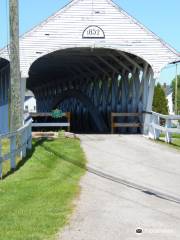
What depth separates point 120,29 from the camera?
22078 millimetres

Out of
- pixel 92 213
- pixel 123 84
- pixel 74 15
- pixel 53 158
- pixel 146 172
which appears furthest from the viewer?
pixel 123 84

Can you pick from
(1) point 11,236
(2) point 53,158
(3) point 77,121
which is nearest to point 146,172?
(2) point 53,158

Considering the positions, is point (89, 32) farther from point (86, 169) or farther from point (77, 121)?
point (77, 121)

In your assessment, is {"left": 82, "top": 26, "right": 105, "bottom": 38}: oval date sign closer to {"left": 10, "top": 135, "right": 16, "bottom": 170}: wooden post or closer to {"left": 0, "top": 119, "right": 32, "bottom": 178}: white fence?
{"left": 0, "top": 119, "right": 32, "bottom": 178}: white fence

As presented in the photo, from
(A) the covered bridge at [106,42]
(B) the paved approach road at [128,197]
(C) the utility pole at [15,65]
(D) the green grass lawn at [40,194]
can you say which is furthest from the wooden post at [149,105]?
(C) the utility pole at [15,65]

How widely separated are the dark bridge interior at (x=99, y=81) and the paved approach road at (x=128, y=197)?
27.3 feet

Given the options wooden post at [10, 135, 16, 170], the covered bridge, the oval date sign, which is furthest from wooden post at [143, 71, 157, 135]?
wooden post at [10, 135, 16, 170]

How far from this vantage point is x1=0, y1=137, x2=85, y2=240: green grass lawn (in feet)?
23.4

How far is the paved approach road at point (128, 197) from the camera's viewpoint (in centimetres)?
700

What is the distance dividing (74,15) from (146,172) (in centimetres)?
1051

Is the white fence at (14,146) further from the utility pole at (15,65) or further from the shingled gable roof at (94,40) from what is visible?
the shingled gable roof at (94,40)

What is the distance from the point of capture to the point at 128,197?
31.2 feet

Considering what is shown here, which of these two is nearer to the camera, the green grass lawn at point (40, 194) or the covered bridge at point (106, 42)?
the green grass lawn at point (40, 194)

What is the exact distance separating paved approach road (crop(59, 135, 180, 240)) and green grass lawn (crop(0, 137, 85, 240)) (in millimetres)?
227
